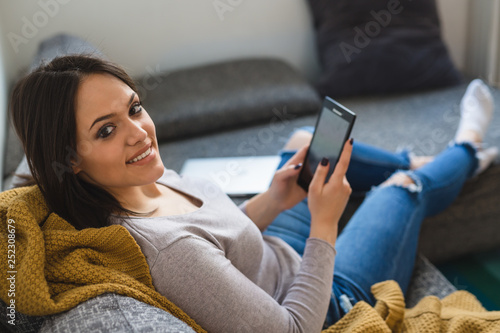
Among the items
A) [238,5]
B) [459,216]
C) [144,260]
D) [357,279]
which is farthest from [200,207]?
[238,5]

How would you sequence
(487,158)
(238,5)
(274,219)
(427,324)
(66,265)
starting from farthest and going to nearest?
(238,5) < (487,158) < (274,219) < (427,324) < (66,265)

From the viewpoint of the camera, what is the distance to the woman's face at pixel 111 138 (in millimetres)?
820

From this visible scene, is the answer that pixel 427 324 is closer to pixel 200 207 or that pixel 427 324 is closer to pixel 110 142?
pixel 200 207

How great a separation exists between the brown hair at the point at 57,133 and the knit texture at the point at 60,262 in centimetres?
3

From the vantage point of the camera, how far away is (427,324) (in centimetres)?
92

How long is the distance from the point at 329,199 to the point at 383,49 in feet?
4.31

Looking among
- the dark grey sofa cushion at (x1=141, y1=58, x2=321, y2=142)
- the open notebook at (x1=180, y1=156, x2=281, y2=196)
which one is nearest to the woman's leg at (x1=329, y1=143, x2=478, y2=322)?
the open notebook at (x1=180, y1=156, x2=281, y2=196)

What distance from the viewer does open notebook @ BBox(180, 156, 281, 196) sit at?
151cm

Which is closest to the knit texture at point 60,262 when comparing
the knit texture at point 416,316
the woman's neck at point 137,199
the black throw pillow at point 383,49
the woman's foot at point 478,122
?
the woman's neck at point 137,199

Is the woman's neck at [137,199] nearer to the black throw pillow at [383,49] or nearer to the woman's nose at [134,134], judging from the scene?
the woman's nose at [134,134]

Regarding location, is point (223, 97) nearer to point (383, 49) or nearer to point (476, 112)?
point (383, 49)

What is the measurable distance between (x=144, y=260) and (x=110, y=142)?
0.65ft

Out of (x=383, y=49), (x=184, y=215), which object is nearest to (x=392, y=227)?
(x=184, y=215)

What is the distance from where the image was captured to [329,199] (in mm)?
979
